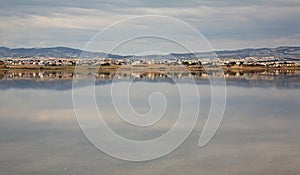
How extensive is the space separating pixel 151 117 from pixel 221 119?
1667 millimetres

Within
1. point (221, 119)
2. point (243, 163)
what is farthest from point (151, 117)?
point (243, 163)

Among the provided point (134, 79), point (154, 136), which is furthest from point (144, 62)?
point (154, 136)

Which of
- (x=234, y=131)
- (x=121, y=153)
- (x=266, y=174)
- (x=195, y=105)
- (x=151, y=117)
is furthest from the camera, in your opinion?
(x=195, y=105)

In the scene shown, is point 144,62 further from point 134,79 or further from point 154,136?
point 154,136

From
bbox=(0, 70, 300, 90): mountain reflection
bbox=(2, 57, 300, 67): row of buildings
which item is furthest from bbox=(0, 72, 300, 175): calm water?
bbox=(2, 57, 300, 67): row of buildings

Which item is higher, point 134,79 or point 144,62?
point 144,62

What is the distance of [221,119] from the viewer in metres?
12.2

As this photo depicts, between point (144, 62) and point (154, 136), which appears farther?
point (144, 62)

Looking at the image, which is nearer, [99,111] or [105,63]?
[99,111]

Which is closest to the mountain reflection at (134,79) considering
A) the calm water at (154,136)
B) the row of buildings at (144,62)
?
the row of buildings at (144,62)

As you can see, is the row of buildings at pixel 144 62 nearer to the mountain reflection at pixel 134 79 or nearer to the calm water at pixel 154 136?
the mountain reflection at pixel 134 79

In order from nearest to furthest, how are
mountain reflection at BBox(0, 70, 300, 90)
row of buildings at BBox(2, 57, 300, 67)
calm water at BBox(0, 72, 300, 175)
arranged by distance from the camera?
calm water at BBox(0, 72, 300, 175) < mountain reflection at BBox(0, 70, 300, 90) < row of buildings at BBox(2, 57, 300, 67)

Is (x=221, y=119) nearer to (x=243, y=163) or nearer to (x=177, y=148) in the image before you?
(x=177, y=148)

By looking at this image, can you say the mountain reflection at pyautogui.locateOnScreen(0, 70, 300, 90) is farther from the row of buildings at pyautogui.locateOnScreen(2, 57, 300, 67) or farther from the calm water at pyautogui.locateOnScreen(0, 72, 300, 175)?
the calm water at pyautogui.locateOnScreen(0, 72, 300, 175)
